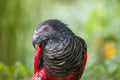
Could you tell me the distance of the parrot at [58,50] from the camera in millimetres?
3635

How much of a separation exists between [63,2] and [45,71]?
4.92 metres

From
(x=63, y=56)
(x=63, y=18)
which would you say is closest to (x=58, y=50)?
(x=63, y=56)

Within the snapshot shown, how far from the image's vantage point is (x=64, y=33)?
3.71 meters

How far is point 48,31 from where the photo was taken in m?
3.64

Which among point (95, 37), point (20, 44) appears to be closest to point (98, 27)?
point (95, 37)

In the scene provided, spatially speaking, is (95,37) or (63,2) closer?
(95,37)

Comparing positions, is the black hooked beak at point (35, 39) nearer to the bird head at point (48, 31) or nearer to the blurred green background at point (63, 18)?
the bird head at point (48, 31)

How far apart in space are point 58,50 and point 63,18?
4420 millimetres

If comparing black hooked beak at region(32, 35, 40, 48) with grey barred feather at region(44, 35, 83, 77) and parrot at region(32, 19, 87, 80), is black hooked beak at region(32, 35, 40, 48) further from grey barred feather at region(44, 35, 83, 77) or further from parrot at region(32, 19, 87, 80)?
grey barred feather at region(44, 35, 83, 77)

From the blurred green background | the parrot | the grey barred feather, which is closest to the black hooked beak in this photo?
the parrot

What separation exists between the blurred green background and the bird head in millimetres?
1512

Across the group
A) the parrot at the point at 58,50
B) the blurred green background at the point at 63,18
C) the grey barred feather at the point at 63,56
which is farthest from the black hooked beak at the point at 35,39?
the blurred green background at the point at 63,18

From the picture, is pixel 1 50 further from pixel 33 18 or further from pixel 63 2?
pixel 63 2

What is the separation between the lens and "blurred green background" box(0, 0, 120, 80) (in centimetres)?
630
